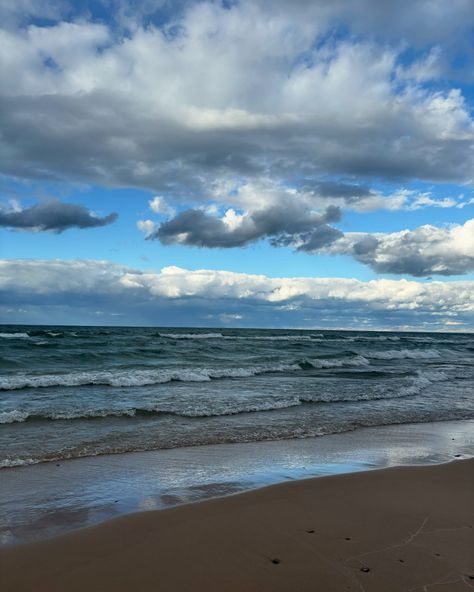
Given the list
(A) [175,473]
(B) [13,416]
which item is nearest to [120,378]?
(B) [13,416]

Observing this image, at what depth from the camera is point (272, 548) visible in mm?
4340

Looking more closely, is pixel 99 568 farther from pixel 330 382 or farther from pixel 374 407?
pixel 330 382

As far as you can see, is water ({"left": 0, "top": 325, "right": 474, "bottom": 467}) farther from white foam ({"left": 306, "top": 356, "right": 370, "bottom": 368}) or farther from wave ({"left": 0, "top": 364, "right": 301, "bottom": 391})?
white foam ({"left": 306, "top": 356, "right": 370, "bottom": 368})

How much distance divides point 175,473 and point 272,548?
110 inches

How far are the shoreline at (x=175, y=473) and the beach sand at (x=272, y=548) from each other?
43 centimetres

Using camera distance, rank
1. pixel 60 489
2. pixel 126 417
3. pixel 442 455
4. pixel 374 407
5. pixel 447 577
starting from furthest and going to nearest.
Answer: pixel 374 407 → pixel 126 417 → pixel 442 455 → pixel 60 489 → pixel 447 577

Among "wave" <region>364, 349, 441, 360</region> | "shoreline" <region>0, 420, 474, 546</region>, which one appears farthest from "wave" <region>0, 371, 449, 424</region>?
"wave" <region>364, 349, 441, 360</region>

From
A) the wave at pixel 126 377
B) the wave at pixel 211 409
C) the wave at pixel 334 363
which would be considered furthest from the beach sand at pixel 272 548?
the wave at pixel 334 363

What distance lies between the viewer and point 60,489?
606 centimetres

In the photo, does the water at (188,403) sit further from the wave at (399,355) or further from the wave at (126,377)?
the wave at (399,355)

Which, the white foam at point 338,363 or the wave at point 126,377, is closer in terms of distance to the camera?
the wave at point 126,377

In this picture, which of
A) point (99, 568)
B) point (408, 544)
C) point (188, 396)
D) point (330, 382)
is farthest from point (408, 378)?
point (99, 568)

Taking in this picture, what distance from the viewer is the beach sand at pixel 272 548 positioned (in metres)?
3.75

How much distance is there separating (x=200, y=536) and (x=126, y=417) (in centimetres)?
692
